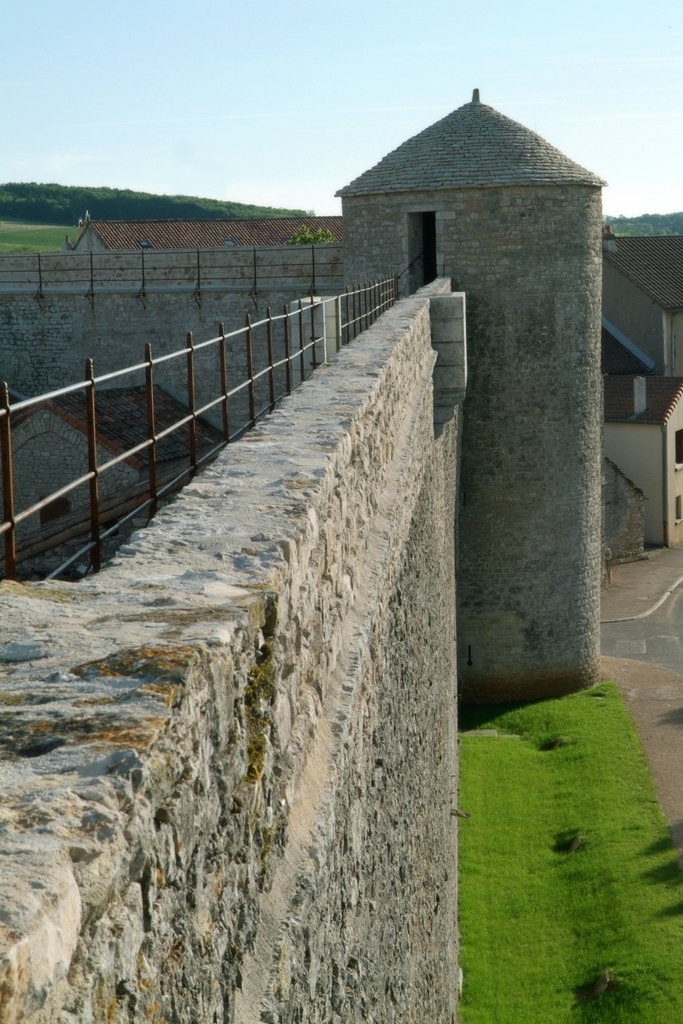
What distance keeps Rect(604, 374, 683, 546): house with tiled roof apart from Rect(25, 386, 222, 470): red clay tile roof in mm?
12520

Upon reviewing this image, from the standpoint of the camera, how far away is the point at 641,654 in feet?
66.9

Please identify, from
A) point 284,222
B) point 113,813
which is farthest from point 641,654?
point 284,222

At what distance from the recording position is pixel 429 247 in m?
18.1

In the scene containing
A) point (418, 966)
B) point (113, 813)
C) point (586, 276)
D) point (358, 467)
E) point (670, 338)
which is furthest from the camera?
point (670, 338)

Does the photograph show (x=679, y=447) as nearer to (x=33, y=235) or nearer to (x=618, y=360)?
(x=618, y=360)

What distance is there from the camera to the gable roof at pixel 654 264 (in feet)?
113

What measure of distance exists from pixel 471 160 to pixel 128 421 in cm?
613

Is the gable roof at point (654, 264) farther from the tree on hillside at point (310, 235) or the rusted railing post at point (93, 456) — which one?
the rusted railing post at point (93, 456)

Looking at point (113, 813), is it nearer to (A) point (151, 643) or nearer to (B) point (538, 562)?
(A) point (151, 643)

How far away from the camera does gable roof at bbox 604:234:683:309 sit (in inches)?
1351

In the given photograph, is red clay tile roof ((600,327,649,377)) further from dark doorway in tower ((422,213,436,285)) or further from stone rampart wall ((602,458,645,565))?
dark doorway in tower ((422,213,436,285))

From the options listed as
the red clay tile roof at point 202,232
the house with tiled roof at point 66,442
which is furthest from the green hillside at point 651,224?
the house with tiled roof at point 66,442

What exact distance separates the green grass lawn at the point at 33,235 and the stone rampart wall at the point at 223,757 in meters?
65.5

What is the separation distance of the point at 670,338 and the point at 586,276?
1830 cm
